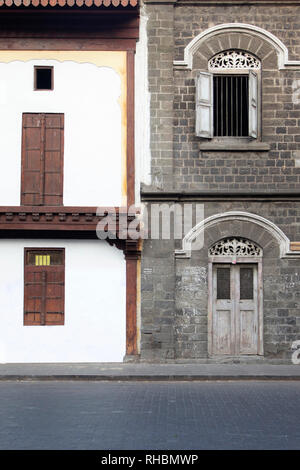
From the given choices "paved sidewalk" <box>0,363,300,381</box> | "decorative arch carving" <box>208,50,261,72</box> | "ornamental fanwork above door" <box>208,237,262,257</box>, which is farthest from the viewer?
"decorative arch carving" <box>208,50,261,72</box>

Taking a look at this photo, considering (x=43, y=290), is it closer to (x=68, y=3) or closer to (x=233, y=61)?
(x=68, y=3)

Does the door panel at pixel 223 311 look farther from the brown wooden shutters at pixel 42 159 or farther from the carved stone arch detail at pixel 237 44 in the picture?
the carved stone arch detail at pixel 237 44

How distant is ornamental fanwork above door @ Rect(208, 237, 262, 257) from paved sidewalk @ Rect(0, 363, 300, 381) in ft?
8.35

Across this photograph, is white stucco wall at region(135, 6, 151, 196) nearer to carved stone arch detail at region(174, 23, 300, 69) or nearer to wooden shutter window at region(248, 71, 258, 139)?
carved stone arch detail at region(174, 23, 300, 69)

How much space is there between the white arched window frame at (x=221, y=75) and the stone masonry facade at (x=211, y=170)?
0.55 ft

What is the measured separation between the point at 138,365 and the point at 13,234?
412 centimetres

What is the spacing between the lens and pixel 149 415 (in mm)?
9281

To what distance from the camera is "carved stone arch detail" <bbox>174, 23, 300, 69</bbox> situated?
48.6ft

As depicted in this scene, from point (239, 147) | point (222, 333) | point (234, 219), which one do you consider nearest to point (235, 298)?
point (222, 333)

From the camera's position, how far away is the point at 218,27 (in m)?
14.8

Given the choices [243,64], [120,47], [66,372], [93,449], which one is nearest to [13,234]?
[66,372]

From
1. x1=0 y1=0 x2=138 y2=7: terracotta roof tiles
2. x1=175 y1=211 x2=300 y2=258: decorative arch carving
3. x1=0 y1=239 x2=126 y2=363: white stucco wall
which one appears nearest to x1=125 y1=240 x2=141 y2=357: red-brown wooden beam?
x1=0 y1=239 x2=126 y2=363: white stucco wall
